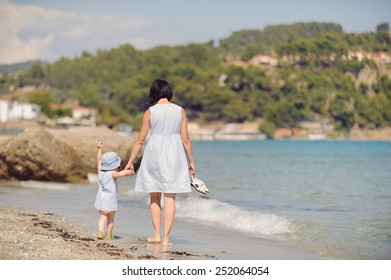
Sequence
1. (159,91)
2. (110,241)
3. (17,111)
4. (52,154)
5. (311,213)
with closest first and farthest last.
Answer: (159,91) → (110,241) → (311,213) → (52,154) → (17,111)

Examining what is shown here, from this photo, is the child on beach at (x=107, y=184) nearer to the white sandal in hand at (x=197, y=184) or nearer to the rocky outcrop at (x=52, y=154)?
the white sandal in hand at (x=197, y=184)

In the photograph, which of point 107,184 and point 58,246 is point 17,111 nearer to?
point 107,184

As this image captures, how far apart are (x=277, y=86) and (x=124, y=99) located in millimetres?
27519

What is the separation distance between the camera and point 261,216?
1030cm

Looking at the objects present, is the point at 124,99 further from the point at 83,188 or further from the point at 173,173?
the point at 173,173

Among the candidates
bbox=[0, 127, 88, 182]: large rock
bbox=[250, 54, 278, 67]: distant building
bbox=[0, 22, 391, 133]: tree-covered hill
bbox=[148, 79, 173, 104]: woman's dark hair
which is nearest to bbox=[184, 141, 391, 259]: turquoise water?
bbox=[148, 79, 173, 104]: woman's dark hair

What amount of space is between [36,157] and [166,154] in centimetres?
893

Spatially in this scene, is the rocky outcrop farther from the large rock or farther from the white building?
the white building

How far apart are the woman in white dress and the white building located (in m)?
80.0

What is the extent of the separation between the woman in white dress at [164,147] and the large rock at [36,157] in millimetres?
8704

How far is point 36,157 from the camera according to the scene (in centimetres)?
1509

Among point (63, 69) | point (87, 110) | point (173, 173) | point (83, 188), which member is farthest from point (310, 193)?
point (63, 69)

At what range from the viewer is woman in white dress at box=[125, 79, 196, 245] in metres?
6.63

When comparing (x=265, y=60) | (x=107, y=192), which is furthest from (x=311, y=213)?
(x=265, y=60)
